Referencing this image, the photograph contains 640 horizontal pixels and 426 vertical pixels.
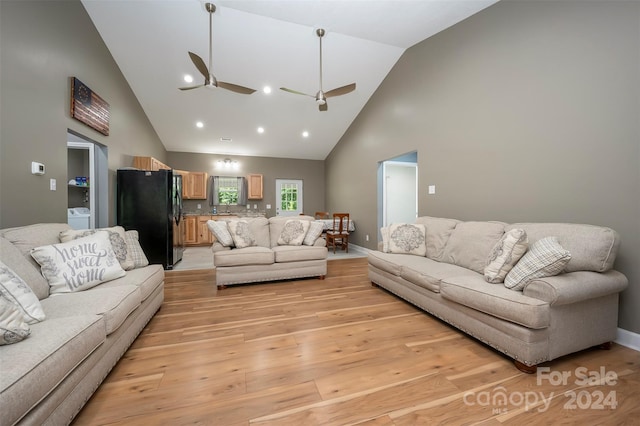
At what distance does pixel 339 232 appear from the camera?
602cm

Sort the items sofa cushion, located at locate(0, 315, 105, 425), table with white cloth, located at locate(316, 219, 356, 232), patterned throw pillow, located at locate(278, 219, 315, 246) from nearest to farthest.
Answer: sofa cushion, located at locate(0, 315, 105, 425), patterned throw pillow, located at locate(278, 219, 315, 246), table with white cloth, located at locate(316, 219, 356, 232)

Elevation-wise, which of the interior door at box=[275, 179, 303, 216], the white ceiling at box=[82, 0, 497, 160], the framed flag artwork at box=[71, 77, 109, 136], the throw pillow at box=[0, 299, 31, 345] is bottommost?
the throw pillow at box=[0, 299, 31, 345]

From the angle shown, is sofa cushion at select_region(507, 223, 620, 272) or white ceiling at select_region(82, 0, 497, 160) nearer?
sofa cushion at select_region(507, 223, 620, 272)

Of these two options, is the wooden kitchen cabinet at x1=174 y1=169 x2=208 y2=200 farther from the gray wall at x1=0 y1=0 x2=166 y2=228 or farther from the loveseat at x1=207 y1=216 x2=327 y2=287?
the loveseat at x1=207 y1=216 x2=327 y2=287

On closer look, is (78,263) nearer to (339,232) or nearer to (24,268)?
(24,268)

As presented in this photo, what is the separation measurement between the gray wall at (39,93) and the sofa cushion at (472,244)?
14.4 ft

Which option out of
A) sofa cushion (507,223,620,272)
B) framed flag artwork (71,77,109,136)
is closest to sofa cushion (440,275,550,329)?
sofa cushion (507,223,620,272)

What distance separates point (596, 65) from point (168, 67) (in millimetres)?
5738

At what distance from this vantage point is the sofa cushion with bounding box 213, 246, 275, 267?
330 cm

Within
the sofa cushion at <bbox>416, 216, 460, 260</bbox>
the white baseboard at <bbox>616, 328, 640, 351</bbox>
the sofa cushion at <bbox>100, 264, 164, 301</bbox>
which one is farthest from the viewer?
the sofa cushion at <bbox>416, 216, 460, 260</bbox>

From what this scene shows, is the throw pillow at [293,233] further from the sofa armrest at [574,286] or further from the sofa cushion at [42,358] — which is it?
the sofa armrest at [574,286]

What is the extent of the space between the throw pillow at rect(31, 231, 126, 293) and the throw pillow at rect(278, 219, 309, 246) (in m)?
2.11

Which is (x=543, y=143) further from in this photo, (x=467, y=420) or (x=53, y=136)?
(x=53, y=136)

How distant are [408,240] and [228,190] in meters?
6.12
